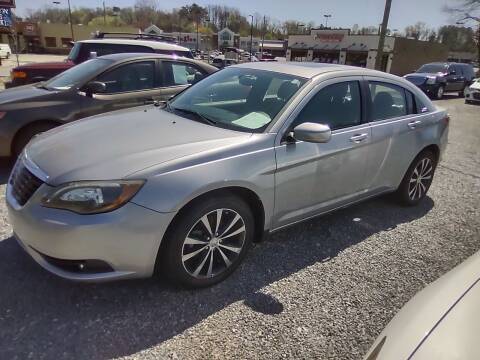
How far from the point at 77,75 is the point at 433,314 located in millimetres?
5604

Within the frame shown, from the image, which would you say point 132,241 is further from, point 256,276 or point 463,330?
point 463,330

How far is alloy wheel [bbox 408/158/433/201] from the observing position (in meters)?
4.66

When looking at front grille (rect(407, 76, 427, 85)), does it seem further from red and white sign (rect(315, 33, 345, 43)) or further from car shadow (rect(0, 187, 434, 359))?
red and white sign (rect(315, 33, 345, 43))

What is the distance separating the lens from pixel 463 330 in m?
1.40

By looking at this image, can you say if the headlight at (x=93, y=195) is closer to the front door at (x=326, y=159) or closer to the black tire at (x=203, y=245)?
the black tire at (x=203, y=245)

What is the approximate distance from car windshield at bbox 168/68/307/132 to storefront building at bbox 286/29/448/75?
43.8m

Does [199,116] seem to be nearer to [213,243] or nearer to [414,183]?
[213,243]

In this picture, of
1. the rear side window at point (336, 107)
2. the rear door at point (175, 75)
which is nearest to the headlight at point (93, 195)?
→ the rear side window at point (336, 107)

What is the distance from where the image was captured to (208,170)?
2670mm

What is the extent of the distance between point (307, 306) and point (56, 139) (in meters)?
2.32

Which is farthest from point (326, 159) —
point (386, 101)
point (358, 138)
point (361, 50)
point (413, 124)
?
point (361, 50)

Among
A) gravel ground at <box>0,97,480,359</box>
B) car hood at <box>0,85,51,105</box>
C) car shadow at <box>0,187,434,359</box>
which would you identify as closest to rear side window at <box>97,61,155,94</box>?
car hood at <box>0,85,51,105</box>

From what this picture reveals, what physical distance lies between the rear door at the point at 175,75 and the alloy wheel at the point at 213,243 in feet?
11.6

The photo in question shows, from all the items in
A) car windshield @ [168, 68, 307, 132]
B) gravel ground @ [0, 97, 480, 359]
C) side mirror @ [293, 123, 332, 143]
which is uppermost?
car windshield @ [168, 68, 307, 132]
